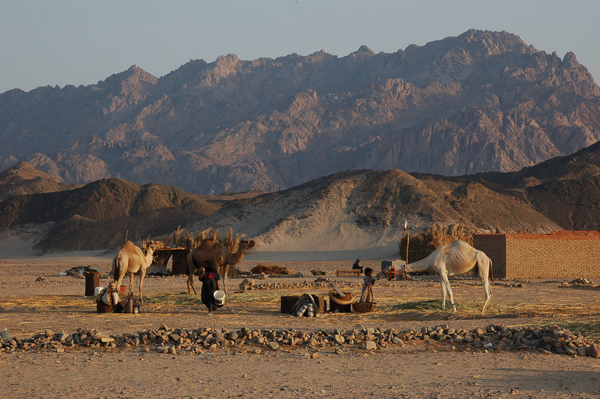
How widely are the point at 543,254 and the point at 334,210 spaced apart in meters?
40.4

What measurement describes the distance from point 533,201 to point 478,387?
9972 cm

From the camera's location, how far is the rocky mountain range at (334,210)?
2948 inches

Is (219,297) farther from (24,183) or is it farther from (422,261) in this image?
(24,183)

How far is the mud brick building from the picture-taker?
3794cm

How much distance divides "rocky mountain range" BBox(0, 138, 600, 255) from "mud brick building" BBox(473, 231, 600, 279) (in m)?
7.11

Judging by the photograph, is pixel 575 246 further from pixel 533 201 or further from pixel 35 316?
pixel 533 201

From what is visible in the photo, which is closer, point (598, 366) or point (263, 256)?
point (598, 366)

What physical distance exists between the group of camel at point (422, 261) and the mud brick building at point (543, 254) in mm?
17239

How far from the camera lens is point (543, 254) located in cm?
3903

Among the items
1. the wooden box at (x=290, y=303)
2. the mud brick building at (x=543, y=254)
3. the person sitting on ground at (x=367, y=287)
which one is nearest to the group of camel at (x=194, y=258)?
the wooden box at (x=290, y=303)

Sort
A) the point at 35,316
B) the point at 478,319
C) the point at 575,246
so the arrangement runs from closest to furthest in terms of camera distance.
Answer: the point at 478,319 < the point at 35,316 < the point at 575,246

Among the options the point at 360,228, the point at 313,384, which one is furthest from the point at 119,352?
the point at 360,228

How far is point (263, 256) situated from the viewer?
68.9 meters

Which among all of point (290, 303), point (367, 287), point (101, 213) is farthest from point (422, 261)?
point (101, 213)
